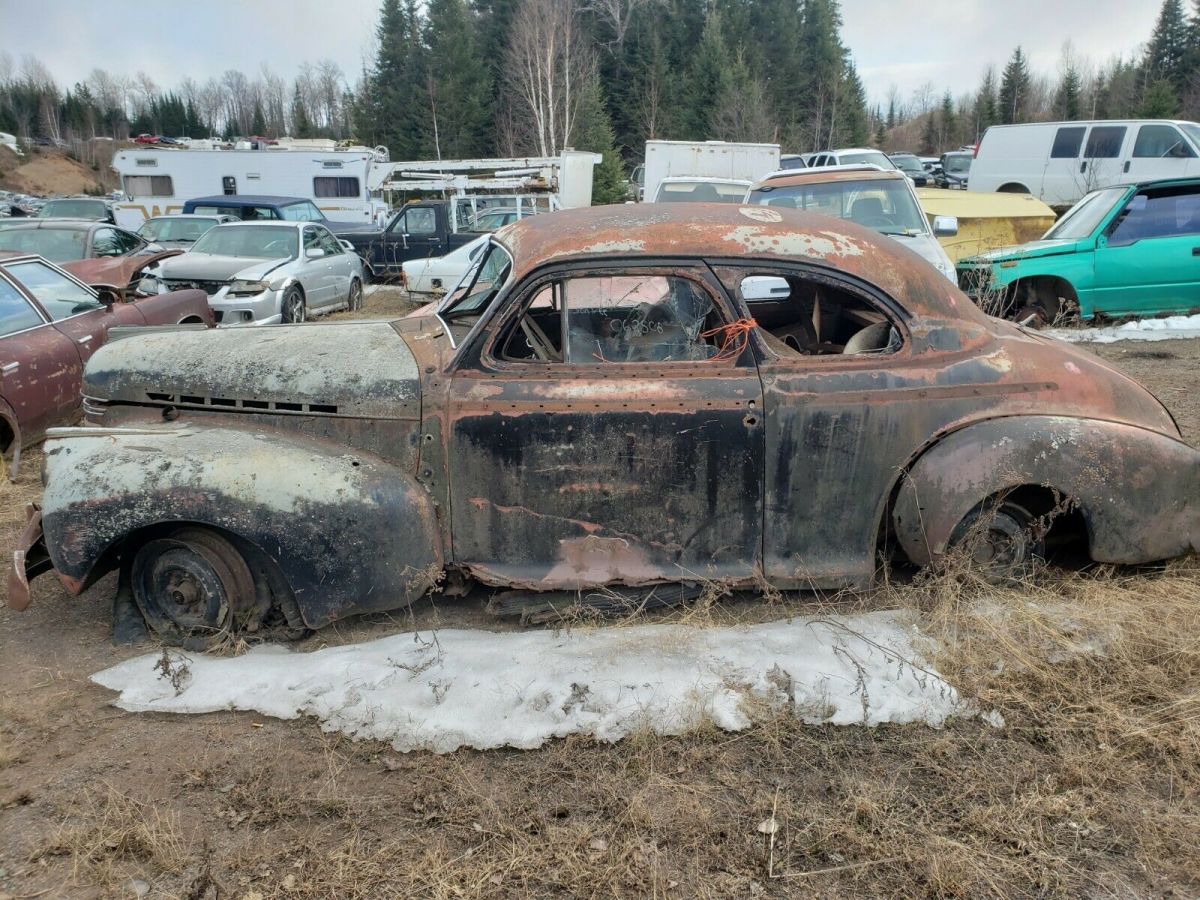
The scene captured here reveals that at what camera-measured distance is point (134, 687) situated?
3.44 metres

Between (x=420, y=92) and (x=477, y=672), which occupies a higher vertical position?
(x=420, y=92)

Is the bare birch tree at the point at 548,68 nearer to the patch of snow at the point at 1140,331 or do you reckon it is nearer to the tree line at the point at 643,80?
the tree line at the point at 643,80

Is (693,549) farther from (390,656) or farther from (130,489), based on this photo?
(130,489)

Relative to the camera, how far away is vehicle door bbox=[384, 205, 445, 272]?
17.2 m

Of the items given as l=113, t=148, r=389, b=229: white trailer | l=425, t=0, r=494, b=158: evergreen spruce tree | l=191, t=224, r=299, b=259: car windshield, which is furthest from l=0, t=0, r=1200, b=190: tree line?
l=191, t=224, r=299, b=259: car windshield

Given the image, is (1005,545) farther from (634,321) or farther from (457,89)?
(457,89)

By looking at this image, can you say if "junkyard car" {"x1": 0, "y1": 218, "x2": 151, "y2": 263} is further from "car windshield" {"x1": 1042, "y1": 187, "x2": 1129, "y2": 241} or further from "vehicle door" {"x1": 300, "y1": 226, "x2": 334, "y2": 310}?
"car windshield" {"x1": 1042, "y1": 187, "x2": 1129, "y2": 241}

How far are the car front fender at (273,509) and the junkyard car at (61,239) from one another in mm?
8720

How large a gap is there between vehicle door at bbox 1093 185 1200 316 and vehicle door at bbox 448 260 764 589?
779 cm

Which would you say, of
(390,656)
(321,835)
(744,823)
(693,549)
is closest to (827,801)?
(744,823)

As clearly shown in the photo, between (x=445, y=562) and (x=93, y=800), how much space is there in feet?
4.89

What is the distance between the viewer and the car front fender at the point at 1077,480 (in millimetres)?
3619

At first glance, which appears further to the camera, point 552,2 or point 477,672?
point 552,2

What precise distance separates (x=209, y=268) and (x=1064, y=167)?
16027mm
